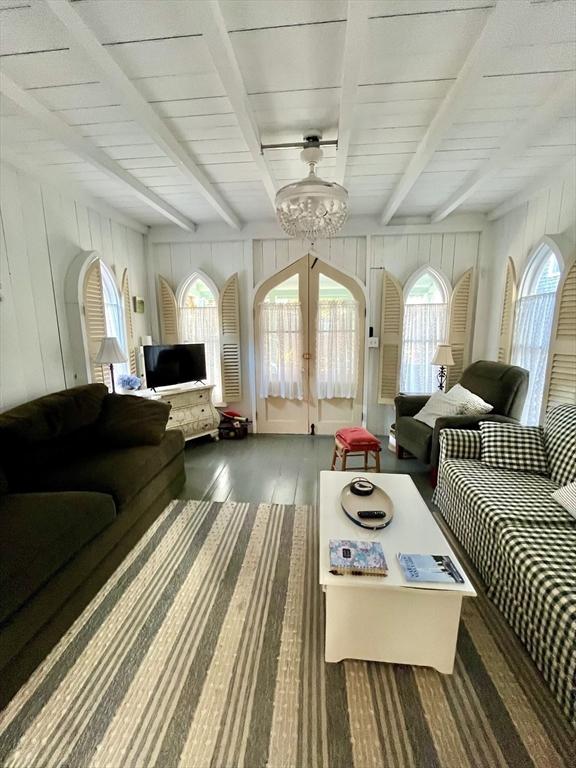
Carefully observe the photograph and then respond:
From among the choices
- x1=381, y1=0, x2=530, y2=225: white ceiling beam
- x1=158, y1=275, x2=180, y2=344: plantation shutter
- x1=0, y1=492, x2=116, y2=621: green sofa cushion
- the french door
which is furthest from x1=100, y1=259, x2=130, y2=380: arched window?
x1=381, y1=0, x2=530, y2=225: white ceiling beam

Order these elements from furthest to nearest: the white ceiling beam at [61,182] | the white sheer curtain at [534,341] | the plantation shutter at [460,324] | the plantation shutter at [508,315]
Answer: the plantation shutter at [460,324], the plantation shutter at [508,315], the white sheer curtain at [534,341], the white ceiling beam at [61,182]

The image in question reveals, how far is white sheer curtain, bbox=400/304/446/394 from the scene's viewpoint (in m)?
3.81

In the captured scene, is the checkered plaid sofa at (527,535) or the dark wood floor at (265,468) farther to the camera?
the dark wood floor at (265,468)

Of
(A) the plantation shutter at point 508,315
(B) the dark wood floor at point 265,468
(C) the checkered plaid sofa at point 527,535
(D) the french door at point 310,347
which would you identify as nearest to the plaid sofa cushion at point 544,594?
(C) the checkered plaid sofa at point 527,535

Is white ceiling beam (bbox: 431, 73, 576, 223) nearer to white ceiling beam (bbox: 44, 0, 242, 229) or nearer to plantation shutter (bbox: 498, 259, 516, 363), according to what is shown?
plantation shutter (bbox: 498, 259, 516, 363)

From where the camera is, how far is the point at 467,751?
1069 mm

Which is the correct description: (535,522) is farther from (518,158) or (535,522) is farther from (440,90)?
(518,158)

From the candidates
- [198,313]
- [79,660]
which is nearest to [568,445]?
[79,660]

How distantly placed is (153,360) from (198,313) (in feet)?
2.97

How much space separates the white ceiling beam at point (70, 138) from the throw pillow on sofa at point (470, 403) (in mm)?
3264

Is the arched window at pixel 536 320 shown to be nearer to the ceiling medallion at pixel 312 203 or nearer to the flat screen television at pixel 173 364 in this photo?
the ceiling medallion at pixel 312 203

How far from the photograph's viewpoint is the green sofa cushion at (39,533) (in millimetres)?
1233

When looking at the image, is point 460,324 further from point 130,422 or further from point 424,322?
Answer: point 130,422

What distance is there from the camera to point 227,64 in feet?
4.39
